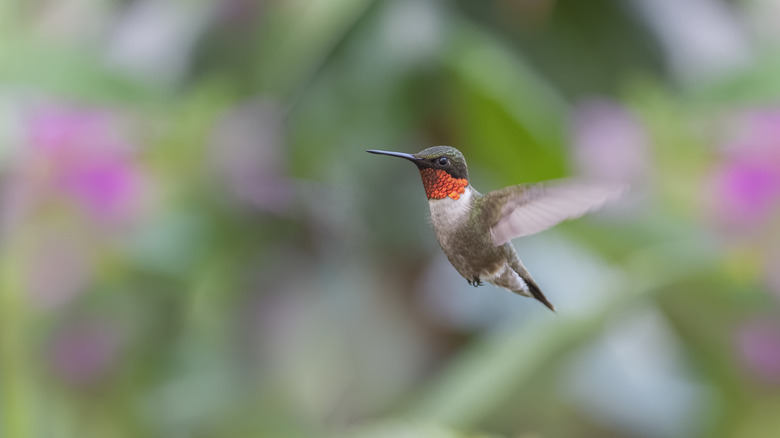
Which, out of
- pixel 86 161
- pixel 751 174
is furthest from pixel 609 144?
pixel 86 161

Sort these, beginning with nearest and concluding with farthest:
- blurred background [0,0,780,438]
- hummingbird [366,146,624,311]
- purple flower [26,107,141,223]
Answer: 1. hummingbird [366,146,624,311]
2. blurred background [0,0,780,438]
3. purple flower [26,107,141,223]

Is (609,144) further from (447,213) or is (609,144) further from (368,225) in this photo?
(447,213)

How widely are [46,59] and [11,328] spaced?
25 cm

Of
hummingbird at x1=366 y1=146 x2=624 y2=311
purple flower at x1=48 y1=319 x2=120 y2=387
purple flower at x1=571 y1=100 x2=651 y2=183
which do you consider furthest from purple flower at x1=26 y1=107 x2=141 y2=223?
hummingbird at x1=366 y1=146 x2=624 y2=311

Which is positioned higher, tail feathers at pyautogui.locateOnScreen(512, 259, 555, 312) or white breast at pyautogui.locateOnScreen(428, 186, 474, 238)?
white breast at pyautogui.locateOnScreen(428, 186, 474, 238)

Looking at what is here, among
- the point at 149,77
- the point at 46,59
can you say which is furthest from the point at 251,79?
the point at 46,59

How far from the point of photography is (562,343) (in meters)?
0.62

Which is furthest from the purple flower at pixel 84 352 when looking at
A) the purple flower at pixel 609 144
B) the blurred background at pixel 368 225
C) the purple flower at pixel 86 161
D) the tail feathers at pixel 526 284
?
the tail feathers at pixel 526 284

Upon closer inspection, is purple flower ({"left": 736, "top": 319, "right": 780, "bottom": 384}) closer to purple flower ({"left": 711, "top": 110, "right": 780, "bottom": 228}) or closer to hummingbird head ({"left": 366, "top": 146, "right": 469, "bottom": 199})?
purple flower ({"left": 711, "top": 110, "right": 780, "bottom": 228})

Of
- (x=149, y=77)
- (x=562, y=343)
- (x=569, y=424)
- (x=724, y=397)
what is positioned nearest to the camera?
(x=562, y=343)

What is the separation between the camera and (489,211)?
0.49ft

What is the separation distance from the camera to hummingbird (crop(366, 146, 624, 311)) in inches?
5.3

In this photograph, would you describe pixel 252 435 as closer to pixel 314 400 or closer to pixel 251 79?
pixel 314 400

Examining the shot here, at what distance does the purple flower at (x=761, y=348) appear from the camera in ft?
Result: 2.26
